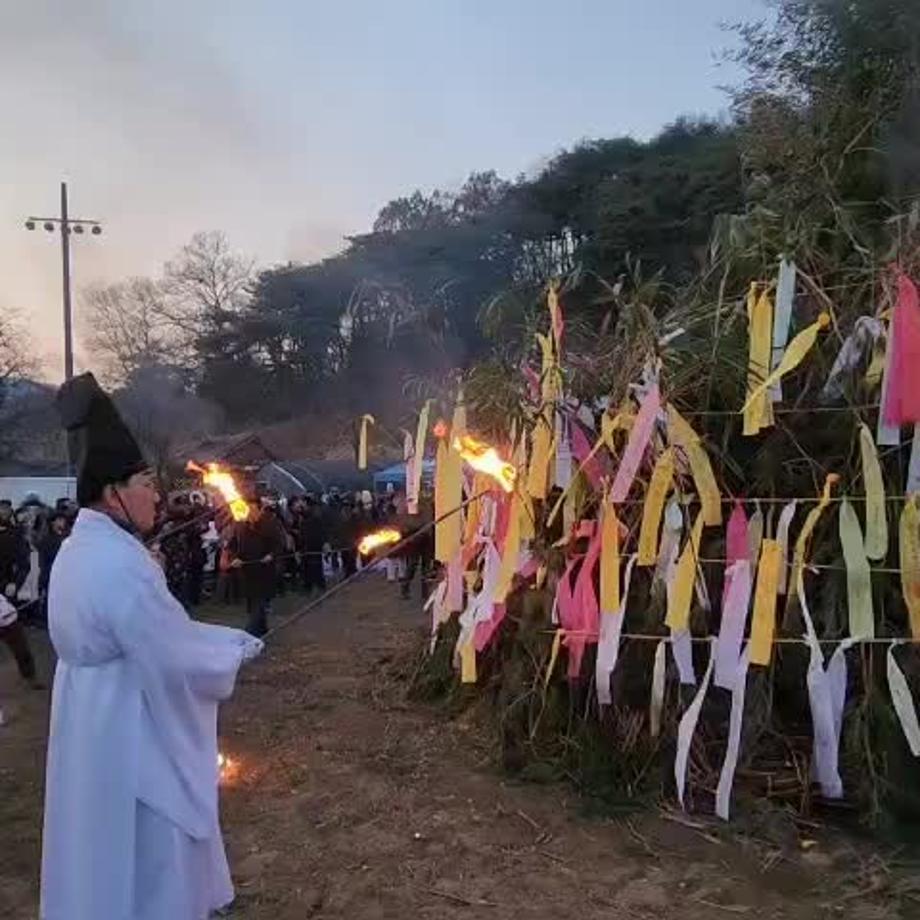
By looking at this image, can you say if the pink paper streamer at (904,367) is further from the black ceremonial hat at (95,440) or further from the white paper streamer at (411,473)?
the white paper streamer at (411,473)

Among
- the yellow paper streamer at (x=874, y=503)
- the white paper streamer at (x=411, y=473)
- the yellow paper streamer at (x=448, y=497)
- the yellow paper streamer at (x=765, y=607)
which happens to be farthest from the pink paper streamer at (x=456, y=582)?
the yellow paper streamer at (x=874, y=503)

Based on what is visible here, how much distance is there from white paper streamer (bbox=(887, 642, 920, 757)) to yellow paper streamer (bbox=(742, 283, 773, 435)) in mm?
1241

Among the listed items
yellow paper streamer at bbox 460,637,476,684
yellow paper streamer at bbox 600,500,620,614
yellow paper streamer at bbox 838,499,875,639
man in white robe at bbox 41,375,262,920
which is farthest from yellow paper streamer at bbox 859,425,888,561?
man in white robe at bbox 41,375,262,920

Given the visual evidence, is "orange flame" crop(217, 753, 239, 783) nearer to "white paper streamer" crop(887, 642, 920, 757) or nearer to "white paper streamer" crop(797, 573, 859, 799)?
"white paper streamer" crop(797, 573, 859, 799)

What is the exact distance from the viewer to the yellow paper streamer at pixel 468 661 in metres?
6.43

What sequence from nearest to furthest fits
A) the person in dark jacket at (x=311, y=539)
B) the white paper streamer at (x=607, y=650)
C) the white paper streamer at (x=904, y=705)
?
the white paper streamer at (x=904, y=705) < the white paper streamer at (x=607, y=650) < the person in dark jacket at (x=311, y=539)

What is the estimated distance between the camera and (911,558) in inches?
191

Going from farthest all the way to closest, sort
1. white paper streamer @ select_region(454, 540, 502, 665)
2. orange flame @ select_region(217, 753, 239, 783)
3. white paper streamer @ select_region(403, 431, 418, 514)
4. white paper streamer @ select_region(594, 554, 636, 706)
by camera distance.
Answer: white paper streamer @ select_region(403, 431, 418, 514) → white paper streamer @ select_region(454, 540, 502, 665) → orange flame @ select_region(217, 753, 239, 783) → white paper streamer @ select_region(594, 554, 636, 706)

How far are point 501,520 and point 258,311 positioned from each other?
35.1 meters

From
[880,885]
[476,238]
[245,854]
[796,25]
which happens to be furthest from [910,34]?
[476,238]

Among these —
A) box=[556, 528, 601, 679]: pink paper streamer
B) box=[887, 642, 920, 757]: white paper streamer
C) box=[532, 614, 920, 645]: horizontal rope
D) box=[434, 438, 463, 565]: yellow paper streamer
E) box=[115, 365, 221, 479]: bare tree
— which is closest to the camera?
box=[887, 642, 920, 757]: white paper streamer

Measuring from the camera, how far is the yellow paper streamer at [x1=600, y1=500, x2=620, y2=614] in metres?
5.46

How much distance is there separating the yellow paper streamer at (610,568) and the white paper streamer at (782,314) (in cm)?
104

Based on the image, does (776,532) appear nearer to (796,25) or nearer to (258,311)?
(796,25)
